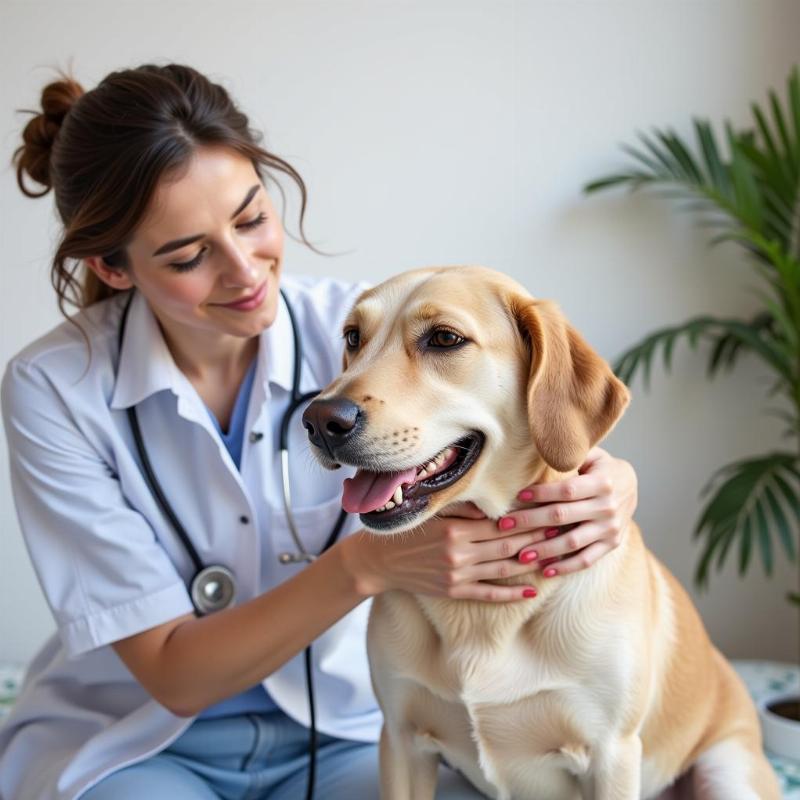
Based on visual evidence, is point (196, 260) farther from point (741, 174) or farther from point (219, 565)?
point (741, 174)

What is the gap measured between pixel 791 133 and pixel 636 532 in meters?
1.99

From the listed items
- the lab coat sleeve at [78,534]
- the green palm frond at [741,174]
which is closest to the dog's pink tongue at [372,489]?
the lab coat sleeve at [78,534]

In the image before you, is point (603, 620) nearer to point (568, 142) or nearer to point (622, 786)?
point (622, 786)

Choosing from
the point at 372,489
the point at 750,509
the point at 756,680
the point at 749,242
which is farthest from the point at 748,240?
the point at 372,489

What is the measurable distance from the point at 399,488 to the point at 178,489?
2.03 ft

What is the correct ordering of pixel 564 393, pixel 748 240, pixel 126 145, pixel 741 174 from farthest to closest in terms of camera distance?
1. pixel 748 240
2. pixel 741 174
3. pixel 126 145
4. pixel 564 393

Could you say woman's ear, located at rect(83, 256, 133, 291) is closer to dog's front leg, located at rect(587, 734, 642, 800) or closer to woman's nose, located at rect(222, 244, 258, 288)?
woman's nose, located at rect(222, 244, 258, 288)

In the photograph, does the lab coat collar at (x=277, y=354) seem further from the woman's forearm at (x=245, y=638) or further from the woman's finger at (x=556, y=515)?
the woman's finger at (x=556, y=515)

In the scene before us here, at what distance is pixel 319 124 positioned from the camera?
2982mm

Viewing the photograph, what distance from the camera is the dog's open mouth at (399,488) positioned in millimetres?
1286

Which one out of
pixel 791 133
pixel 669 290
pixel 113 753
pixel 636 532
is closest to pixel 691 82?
pixel 791 133

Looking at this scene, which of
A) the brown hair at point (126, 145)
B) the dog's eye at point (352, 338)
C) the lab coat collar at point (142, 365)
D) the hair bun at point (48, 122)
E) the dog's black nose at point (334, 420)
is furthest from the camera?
the hair bun at point (48, 122)

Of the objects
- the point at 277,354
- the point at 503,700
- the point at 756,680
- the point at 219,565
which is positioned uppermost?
the point at 277,354

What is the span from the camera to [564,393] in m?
1.33
